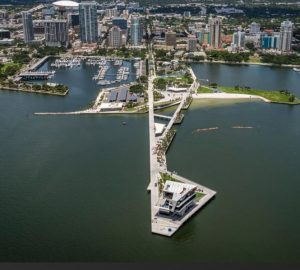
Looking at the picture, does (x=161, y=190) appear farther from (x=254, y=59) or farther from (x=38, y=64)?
(x=254, y=59)

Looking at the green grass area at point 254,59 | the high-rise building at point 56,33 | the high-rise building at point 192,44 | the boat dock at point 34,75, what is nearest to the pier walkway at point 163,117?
the boat dock at point 34,75

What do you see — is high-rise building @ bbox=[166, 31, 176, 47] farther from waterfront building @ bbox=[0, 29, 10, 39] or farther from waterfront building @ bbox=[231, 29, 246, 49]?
waterfront building @ bbox=[0, 29, 10, 39]

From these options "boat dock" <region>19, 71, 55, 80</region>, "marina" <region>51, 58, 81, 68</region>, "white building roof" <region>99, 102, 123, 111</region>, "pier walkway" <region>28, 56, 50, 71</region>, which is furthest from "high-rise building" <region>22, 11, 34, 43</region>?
"white building roof" <region>99, 102, 123, 111</region>

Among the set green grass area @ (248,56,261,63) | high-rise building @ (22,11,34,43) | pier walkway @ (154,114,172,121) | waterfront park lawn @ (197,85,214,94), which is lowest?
pier walkway @ (154,114,172,121)

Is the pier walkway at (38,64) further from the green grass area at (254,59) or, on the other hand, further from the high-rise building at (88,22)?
the green grass area at (254,59)

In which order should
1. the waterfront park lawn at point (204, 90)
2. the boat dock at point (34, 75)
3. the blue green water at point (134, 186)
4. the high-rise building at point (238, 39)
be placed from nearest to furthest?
the blue green water at point (134, 186)
the waterfront park lawn at point (204, 90)
the boat dock at point (34, 75)
the high-rise building at point (238, 39)

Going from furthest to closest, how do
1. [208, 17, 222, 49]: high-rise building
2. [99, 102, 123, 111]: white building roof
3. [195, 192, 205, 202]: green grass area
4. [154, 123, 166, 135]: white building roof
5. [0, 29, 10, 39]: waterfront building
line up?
[0, 29, 10, 39]: waterfront building < [208, 17, 222, 49]: high-rise building < [99, 102, 123, 111]: white building roof < [154, 123, 166, 135]: white building roof < [195, 192, 205, 202]: green grass area

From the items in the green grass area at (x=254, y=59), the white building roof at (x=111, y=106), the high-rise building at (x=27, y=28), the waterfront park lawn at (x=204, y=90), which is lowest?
the white building roof at (x=111, y=106)
